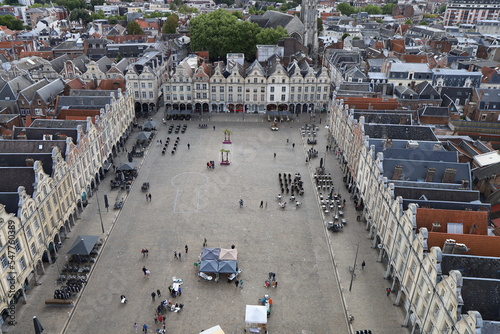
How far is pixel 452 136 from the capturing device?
8000 centimetres

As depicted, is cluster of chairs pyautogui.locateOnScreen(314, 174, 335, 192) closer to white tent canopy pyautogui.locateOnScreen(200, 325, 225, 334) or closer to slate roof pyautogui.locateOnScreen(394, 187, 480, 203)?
slate roof pyautogui.locateOnScreen(394, 187, 480, 203)

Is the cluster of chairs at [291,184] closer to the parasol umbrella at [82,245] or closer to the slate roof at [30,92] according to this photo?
the parasol umbrella at [82,245]

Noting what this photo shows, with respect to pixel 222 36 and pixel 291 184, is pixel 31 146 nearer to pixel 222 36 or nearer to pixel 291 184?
pixel 291 184

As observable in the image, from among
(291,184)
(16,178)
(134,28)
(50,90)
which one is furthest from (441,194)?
(134,28)

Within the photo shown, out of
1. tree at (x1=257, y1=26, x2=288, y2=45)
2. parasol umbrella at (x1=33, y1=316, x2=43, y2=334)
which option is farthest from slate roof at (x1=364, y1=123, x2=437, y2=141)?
tree at (x1=257, y1=26, x2=288, y2=45)

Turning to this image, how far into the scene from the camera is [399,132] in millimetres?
69125

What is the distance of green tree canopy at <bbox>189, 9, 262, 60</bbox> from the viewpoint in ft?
494

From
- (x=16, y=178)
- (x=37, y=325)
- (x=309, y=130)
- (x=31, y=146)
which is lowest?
(x=309, y=130)

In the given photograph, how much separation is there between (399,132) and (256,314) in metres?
42.8

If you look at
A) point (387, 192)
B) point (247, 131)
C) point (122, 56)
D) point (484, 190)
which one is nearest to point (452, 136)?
point (484, 190)

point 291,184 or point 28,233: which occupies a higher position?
point 28,233

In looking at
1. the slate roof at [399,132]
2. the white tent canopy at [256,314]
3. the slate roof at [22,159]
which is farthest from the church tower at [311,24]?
the white tent canopy at [256,314]

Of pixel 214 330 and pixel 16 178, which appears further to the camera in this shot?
pixel 16 178

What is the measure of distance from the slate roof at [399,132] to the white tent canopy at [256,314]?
38.0 m
